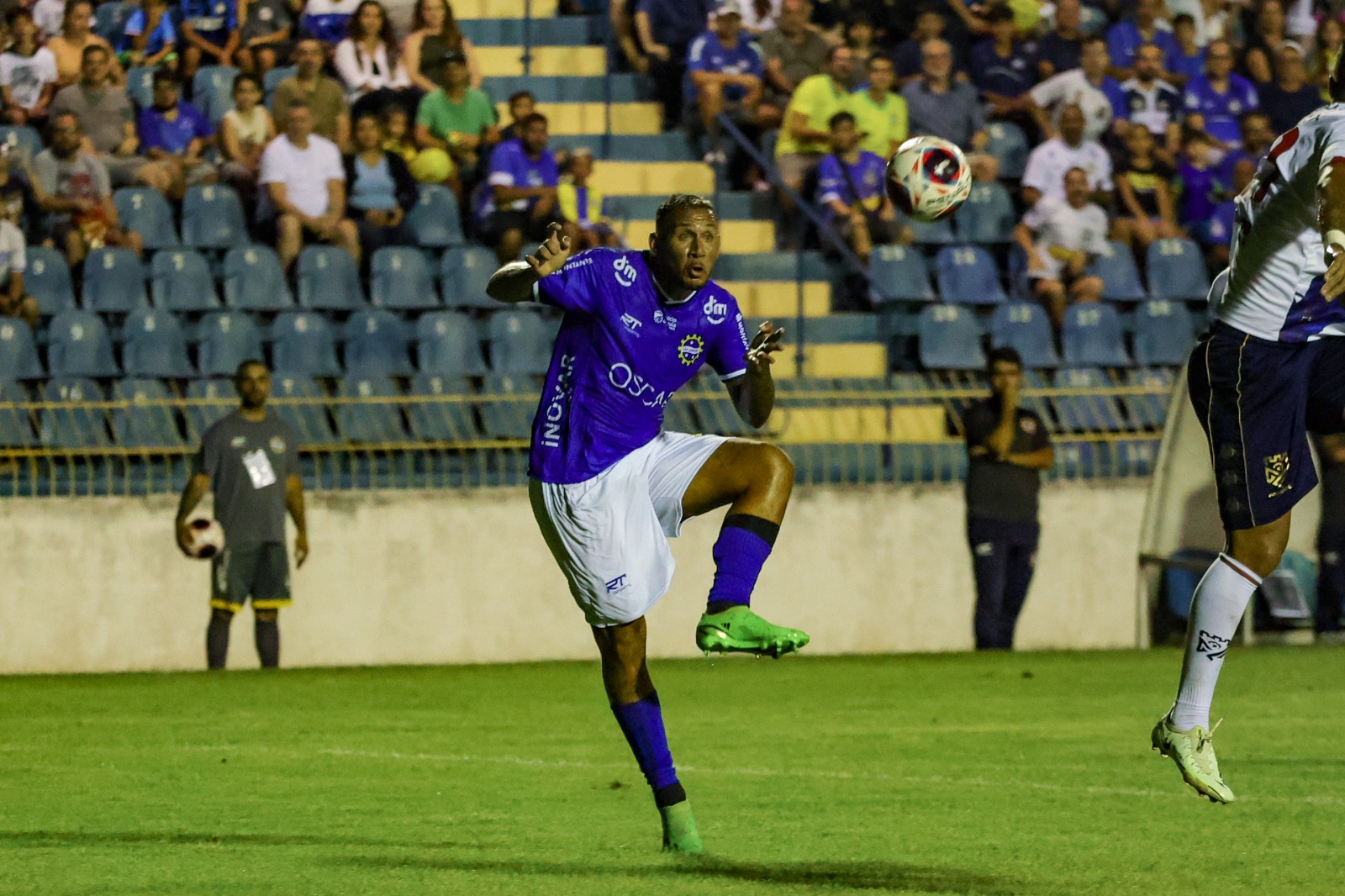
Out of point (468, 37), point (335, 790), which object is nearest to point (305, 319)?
point (468, 37)

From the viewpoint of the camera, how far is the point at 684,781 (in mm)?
8469

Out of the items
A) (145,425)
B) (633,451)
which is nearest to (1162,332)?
(145,425)

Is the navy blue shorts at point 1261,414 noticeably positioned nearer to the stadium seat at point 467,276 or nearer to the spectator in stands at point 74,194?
the stadium seat at point 467,276

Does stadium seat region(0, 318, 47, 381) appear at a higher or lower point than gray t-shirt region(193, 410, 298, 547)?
higher

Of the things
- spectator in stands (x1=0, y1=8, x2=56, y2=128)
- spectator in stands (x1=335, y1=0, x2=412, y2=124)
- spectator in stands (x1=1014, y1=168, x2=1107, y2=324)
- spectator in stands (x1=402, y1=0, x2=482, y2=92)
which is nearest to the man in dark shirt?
spectator in stands (x1=1014, y1=168, x2=1107, y2=324)

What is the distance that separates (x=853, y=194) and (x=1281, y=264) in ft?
34.1

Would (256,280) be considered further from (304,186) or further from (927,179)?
(927,179)

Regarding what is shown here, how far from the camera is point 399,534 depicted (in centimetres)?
1426

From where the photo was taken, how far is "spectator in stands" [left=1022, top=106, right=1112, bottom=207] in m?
17.0

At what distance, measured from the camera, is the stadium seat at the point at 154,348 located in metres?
14.4

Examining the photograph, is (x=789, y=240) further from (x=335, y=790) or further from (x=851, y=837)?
(x=851, y=837)

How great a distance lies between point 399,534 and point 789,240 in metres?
4.37

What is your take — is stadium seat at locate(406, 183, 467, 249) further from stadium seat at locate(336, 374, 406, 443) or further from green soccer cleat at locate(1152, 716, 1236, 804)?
green soccer cleat at locate(1152, 716, 1236, 804)

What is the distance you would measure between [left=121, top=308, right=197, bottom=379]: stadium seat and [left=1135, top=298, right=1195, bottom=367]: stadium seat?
7.27 metres
